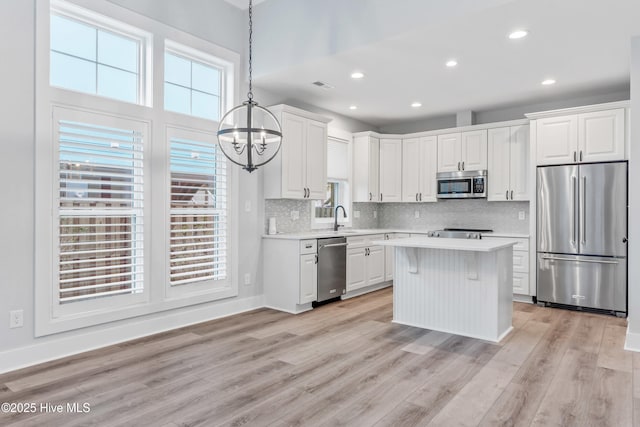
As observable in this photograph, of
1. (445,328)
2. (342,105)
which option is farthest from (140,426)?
(342,105)

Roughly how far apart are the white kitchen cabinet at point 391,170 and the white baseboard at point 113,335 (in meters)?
3.01

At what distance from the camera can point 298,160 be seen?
199 inches

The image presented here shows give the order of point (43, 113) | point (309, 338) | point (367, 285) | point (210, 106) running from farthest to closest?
point (367, 285)
point (210, 106)
point (309, 338)
point (43, 113)

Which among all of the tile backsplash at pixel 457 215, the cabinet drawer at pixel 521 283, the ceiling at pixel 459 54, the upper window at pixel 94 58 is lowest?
the cabinet drawer at pixel 521 283

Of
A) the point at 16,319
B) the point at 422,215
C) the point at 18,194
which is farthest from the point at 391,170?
the point at 16,319

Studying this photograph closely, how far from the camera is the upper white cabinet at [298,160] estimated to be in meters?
4.86

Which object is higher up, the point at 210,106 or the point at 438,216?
the point at 210,106

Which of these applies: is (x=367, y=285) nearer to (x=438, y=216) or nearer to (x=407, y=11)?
(x=438, y=216)

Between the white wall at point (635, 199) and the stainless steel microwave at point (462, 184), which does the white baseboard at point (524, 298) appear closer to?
the stainless steel microwave at point (462, 184)

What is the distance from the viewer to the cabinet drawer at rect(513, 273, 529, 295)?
17.0ft

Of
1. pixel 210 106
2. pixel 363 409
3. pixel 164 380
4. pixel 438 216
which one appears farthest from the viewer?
pixel 438 216

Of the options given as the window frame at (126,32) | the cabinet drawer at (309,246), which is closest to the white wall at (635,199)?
the cabinet drawer at (309,246)

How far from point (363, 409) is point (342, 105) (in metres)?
4.42

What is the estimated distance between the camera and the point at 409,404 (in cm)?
246
